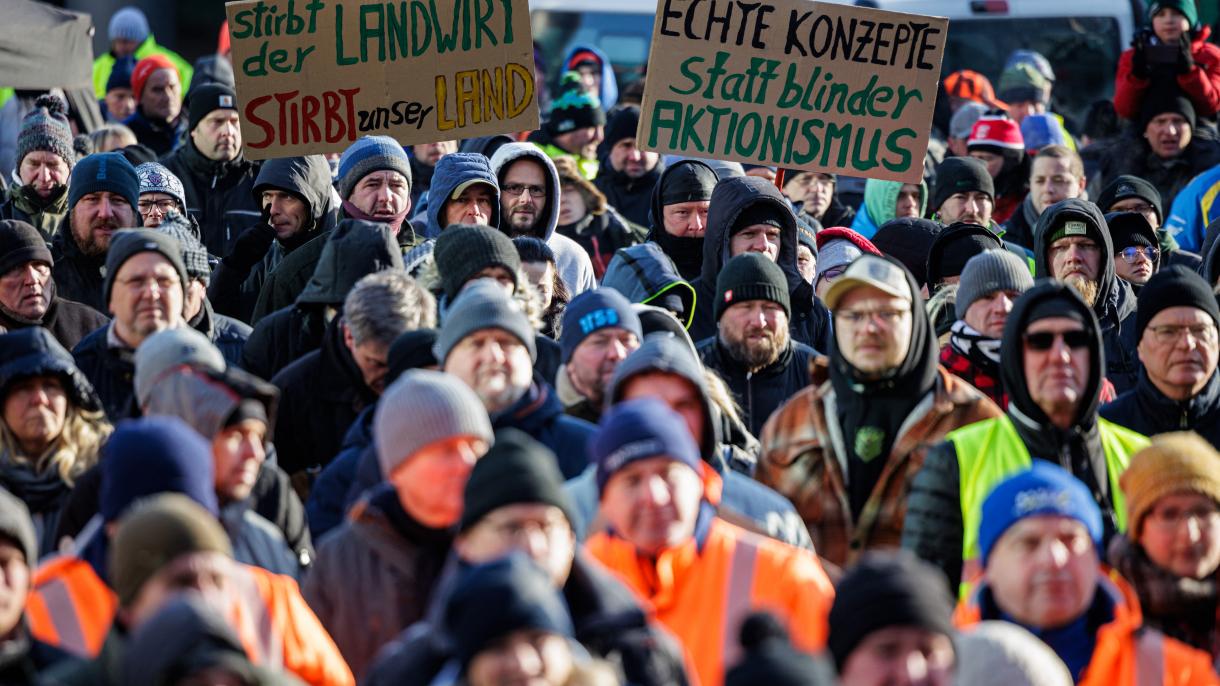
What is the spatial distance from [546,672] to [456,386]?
61.3 inches

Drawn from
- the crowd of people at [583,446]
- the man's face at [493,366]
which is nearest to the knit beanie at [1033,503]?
the crowd of people at [583,446]

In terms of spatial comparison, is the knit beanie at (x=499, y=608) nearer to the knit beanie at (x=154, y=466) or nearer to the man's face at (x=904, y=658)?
the man's face at (x=904, y=658)

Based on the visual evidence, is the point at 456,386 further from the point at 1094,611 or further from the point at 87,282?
the point at 87,282

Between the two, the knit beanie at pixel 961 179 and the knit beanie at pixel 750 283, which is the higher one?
the knit beanie at pixel 961 179

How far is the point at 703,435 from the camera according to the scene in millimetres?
6195

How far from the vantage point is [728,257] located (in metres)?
9.05

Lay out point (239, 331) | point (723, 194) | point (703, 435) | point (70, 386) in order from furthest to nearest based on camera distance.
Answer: point (723, 194), point (239, 331), point (70, 386), point (703, 435)

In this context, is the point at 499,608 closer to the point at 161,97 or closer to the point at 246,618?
the point at 246,618

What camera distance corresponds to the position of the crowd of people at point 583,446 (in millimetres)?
4637

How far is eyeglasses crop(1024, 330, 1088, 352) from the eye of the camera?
6.28 meters

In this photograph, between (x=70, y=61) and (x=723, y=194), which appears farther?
(x=70, y=61)

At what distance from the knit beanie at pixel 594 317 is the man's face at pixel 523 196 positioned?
8.02 feet

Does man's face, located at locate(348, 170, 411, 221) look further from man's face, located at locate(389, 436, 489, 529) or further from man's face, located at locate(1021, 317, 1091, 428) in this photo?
man's face, located at locate(389, 436, 489, 529)

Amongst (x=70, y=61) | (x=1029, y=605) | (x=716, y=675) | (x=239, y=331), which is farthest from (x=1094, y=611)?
(x=70, y=61)
